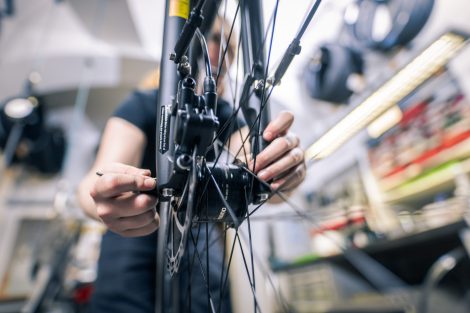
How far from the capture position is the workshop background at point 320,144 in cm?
123

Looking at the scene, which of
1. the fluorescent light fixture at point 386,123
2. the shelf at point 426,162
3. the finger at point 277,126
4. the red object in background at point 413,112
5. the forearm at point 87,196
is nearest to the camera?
the finger at point 277,126

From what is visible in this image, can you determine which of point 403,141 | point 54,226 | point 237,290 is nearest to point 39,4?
point 54,226

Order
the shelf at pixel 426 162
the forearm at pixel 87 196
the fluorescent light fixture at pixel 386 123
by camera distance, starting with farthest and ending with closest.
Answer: the fluorescent light fixture at pixel 386 123, the shelf at pixel 426 162, the forearm at pixel 87 196

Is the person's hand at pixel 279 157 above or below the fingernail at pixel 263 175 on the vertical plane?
above

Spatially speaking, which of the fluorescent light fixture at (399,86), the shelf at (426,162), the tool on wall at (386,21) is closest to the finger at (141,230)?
the fluorescent light fixture at (399,86)

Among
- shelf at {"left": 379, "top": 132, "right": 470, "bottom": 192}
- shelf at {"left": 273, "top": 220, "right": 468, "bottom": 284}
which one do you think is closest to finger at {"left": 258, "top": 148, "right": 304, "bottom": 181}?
shelf at {"left": 273, "top": 220, "right": 468, "bottom": 284}

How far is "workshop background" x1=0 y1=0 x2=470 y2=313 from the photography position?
4.05 feet

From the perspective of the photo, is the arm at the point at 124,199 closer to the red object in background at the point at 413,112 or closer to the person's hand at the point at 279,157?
the person's hand at the point at 279,157

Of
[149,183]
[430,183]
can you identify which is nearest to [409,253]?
[430,183]

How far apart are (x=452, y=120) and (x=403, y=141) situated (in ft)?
1.35

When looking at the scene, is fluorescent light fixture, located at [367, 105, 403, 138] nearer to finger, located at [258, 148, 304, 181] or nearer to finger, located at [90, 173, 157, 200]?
finger, located at [258, 148, 304, 181]

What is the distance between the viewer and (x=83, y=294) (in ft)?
6.68

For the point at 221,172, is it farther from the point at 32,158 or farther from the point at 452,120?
the point at 32,158

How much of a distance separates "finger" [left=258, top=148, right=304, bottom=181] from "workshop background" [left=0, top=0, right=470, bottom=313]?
0.06 m
